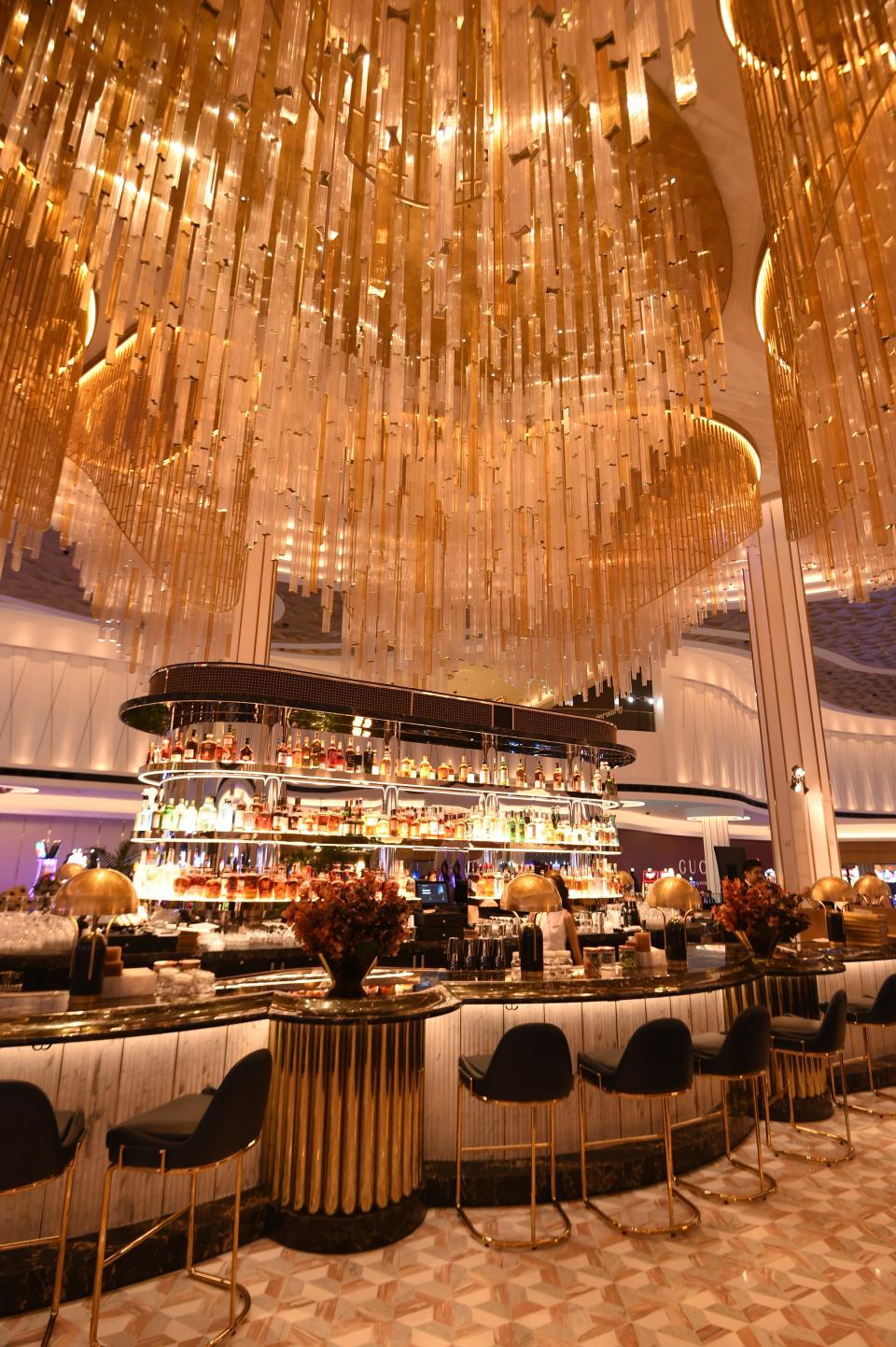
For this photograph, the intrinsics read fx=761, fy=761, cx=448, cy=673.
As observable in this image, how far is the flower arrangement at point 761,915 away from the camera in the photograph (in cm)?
531

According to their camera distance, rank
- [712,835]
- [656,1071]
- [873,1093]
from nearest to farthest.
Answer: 1. [656,1071]
2. [873,1093]
3. [712,835]

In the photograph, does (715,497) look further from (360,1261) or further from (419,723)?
(360,1261)

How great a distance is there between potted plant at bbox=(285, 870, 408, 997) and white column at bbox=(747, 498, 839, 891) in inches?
261

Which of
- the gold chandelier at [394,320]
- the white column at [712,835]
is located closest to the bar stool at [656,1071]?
the gold chandelier at [394,320]

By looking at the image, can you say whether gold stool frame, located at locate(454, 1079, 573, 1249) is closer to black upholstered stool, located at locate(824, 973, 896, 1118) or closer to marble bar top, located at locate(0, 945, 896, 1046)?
marble bar top, located at locate(0, 945, 896, 1046)

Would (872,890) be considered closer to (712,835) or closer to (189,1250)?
(189,1250)

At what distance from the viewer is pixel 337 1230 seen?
3160 mm

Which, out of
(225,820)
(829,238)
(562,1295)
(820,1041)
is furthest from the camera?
(225,820)

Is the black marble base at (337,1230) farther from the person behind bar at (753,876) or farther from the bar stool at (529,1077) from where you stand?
the person behind bar at (753,876)

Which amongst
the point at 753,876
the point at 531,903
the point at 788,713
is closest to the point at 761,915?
the point at 753,876

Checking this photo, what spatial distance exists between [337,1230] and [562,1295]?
94cm

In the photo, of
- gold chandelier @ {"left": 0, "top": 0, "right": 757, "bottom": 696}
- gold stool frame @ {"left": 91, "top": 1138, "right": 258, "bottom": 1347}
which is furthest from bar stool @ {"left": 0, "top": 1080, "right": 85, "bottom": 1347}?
gold chandelier @ {"left": 0, "top": 0, "right": 757, "bottom": 696}

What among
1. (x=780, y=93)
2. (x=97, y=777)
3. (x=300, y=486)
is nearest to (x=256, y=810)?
(x=300, y=486)

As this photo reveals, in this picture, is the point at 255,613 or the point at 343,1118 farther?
the point at 255,613
